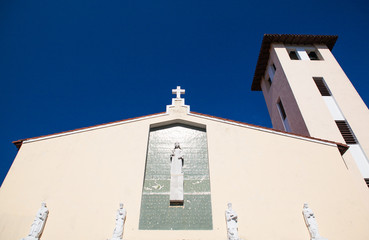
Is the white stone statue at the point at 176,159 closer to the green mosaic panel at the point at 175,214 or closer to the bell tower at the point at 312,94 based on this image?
the green mosaic panel at the point at 175,214

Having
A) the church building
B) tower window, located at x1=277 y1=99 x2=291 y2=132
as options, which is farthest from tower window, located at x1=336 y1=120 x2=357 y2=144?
tower window, located at x1=277 y1=99 x2=291 y2=132

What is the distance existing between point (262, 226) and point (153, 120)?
548cm

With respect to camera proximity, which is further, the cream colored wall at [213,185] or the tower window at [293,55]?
the tower window at [293,55]

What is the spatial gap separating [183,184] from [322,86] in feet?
34.8

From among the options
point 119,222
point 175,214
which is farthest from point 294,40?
point 119,222

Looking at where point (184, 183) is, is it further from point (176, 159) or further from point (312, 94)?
point (312, 94)

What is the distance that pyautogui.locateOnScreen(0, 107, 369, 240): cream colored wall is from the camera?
21.9ft

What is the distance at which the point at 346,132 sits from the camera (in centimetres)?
1109

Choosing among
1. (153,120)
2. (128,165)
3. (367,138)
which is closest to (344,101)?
(367,138)

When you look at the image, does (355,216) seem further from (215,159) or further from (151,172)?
(151,172)

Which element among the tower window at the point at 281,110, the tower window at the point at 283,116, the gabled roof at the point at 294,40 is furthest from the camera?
the gabled roof at the point at 294,40

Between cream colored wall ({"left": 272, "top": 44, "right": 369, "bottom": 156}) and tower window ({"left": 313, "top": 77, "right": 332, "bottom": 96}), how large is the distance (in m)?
0.19

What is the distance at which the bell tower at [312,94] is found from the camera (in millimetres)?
10984

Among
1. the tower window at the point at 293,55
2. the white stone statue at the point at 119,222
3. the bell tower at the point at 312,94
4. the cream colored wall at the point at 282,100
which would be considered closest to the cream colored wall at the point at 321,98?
the bell tower at the point at 312,94
